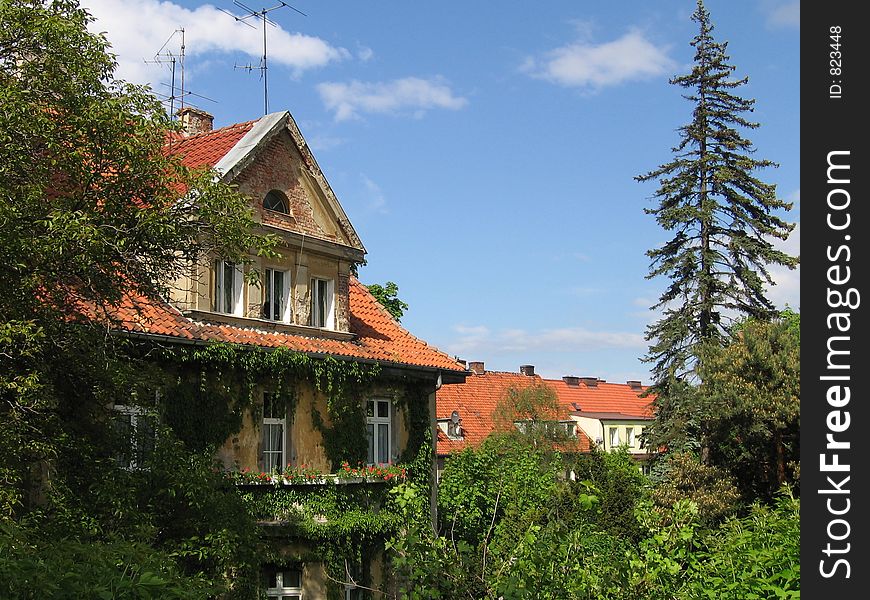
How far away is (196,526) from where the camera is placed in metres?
11.1

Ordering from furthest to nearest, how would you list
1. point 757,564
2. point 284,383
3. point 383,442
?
point 383,442 < point 284,383 < point 757,564

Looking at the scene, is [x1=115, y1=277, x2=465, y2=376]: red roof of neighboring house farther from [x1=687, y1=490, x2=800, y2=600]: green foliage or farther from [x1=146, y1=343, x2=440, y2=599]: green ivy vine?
[x1=687, y1=490, x2=800, y2=600]: green foliage

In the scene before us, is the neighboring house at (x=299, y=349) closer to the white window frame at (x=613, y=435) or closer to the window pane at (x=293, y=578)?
the window pane at (x=293, y=578)

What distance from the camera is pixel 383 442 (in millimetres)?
19375

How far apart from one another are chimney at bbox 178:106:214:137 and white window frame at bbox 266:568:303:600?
1023 centimetres

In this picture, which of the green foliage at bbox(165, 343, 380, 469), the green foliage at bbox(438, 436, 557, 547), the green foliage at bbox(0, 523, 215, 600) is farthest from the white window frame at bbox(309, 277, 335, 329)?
the green foliage at bbox(0, 523, 215, 600)

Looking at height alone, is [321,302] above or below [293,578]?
above

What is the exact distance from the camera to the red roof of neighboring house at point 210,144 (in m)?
17.7

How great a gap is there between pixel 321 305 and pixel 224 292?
8.51 ft

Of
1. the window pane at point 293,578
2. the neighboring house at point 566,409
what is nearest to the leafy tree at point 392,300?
the neighboring house at point 566,409

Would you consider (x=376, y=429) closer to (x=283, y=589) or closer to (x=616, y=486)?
(x=283, y=589)

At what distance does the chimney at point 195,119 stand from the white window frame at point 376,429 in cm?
760

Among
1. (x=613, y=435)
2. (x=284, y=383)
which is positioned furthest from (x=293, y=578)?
(x=613, y=435)
